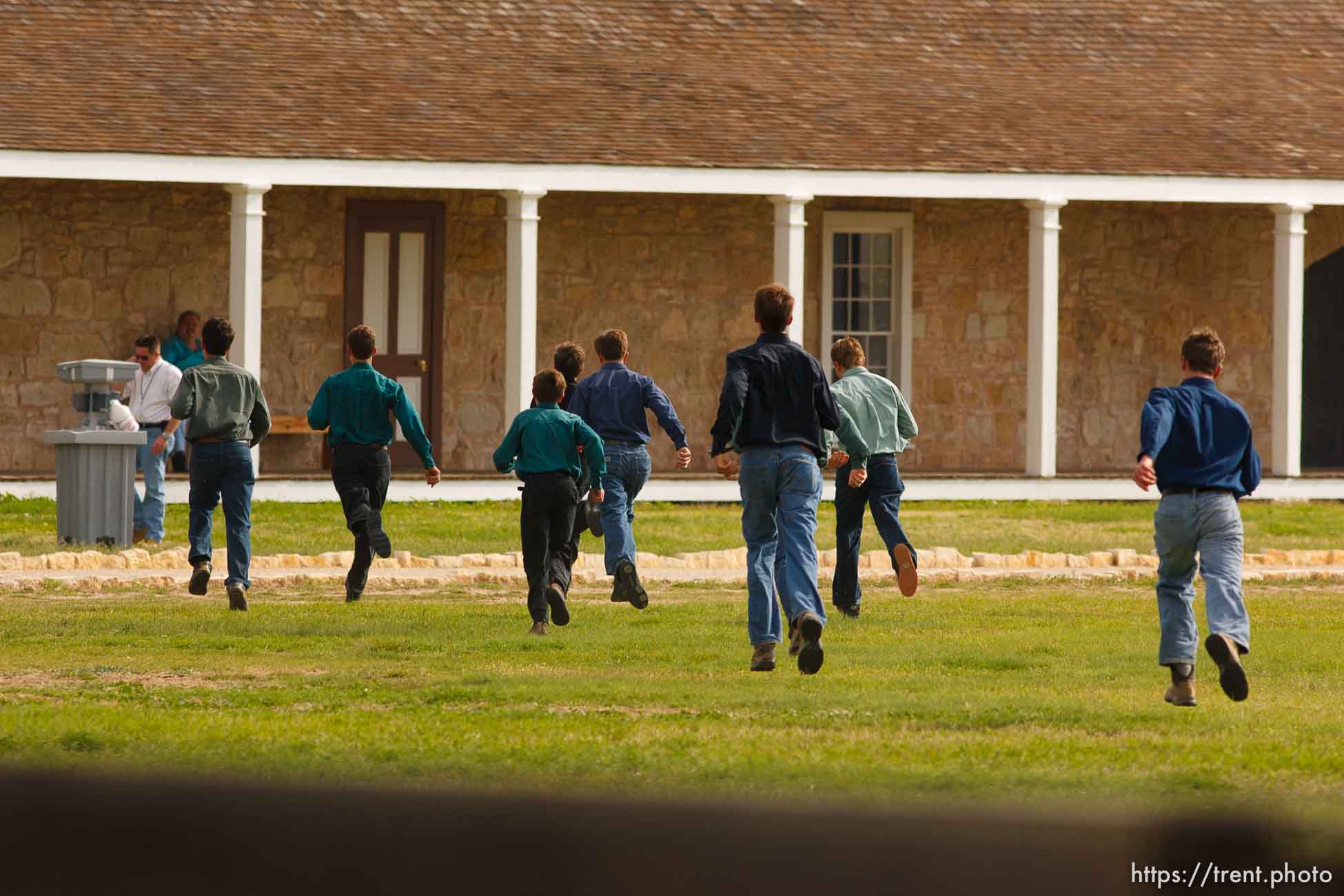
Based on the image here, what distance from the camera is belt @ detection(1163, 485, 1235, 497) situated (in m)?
9.54

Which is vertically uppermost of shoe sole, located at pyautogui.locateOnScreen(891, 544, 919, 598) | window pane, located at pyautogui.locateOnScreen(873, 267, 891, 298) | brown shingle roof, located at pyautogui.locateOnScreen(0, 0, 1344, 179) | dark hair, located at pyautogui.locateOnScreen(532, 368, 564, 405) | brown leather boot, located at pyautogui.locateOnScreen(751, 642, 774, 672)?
brown shingle roof, located at pyautogui.locateOnScreen(0, 0, 1344, 179)

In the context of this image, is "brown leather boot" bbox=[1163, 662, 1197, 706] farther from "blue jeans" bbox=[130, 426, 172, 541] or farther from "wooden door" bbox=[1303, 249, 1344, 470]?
"wooden door" bbox=[1303, 249, 1344, 470]

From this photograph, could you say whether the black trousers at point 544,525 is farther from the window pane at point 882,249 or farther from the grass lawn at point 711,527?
the window pane at point 882,249

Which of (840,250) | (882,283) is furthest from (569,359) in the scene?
(882,283)


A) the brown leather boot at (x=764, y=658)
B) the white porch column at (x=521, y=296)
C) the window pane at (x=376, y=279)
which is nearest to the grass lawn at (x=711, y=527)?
the white porch column at (x=521, y=296)

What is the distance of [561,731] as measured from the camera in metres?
9.02

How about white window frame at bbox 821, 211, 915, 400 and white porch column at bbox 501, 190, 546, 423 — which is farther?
white window frame at bbox 821, 211, 915, 400

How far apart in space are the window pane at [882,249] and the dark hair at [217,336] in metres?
11.9

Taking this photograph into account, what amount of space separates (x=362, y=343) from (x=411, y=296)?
9.59 metres

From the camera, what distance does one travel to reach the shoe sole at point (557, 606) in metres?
12.2

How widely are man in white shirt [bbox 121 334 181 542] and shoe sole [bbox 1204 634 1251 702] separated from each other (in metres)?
10.2

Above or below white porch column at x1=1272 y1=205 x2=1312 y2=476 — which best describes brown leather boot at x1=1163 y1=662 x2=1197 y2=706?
below

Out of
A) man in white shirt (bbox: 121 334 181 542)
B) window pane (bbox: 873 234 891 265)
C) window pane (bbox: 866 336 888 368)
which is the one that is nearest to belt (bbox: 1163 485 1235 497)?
man in white shirt (bbox: 121 334 181 542)

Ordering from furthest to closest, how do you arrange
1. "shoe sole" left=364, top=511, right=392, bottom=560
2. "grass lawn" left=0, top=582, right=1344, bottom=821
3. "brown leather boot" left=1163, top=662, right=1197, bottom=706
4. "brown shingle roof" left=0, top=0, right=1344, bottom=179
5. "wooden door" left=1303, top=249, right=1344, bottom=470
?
"wooden door" left=1303, top=249, right=1344, bottom=470 → "brown shingle roof" left=0, top=0, right=1344, bottom=179 → "shoe sole" left=364, top=511, right=392, bottom=560 → "brown leather boot" left=1163, top=662, right=1197, bottom=706 → "grass lawn" left=0, top=582, right=1344, bottom=821
